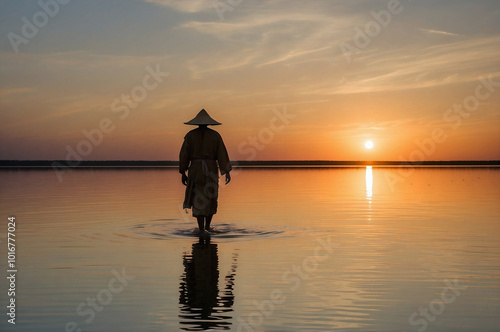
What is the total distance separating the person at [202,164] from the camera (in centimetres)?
1340

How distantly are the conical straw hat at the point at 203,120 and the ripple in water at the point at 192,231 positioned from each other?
7.39 ft

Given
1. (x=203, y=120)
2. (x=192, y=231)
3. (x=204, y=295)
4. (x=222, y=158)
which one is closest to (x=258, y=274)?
(x=204, y=295)

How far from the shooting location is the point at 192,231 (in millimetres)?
14250

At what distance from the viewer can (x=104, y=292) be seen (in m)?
7.82

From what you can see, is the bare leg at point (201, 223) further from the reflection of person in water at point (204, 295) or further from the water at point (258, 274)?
the reflection of person in water at point (204, 295)

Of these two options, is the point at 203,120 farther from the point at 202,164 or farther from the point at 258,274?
the point at 258,274

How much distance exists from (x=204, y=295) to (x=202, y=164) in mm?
5989

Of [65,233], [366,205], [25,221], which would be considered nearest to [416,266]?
[65,233]

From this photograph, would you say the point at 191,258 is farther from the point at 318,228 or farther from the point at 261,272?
the point at 318,228

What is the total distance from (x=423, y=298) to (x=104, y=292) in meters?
3.69

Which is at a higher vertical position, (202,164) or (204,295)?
(202,164)

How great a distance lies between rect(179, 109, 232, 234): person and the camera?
13.4 meters

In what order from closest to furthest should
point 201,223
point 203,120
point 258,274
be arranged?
1. point 258,274
2. point 203,120
3. point 201,223

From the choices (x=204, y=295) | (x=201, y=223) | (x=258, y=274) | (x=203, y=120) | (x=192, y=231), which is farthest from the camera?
(x=192, y=231)
